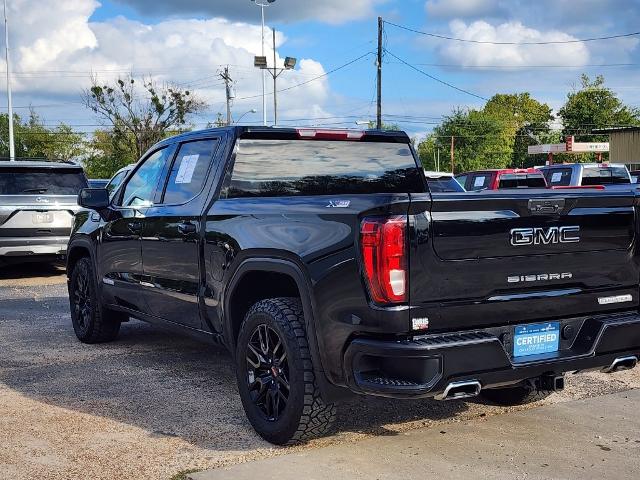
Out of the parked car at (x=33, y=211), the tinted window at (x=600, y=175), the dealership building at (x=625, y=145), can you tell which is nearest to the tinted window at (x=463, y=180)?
the tinted window at (x=600, y=175)

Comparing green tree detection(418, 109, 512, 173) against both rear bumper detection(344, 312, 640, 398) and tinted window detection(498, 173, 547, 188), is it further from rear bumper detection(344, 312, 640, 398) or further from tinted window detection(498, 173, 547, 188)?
rear bumper detection(344, 312, 640, 398)

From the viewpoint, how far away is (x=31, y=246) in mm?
11680

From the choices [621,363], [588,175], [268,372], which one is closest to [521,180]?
[588,175]

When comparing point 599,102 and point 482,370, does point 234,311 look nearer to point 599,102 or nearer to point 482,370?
point 482,370

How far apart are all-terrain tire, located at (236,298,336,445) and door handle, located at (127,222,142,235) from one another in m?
1.75

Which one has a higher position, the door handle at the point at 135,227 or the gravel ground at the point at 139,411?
the door handle at the point at 135,227

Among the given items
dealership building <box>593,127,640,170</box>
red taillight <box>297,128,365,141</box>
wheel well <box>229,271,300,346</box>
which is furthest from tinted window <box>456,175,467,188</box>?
dealership building <box>593,127,640,170</box>

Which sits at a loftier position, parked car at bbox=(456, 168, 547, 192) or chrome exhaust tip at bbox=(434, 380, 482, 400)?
parked car at bbox=(456, 168, 547, 192)

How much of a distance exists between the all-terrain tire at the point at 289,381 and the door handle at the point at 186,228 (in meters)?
0.91

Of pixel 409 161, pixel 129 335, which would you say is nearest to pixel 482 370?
pixel 409 161

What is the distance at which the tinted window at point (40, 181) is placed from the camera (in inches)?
463

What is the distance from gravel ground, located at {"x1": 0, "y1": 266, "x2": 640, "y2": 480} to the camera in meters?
4.20

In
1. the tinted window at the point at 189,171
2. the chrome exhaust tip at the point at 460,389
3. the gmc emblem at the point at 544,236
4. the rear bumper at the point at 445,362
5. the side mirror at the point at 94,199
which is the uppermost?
the tinted window at the point at 189,171

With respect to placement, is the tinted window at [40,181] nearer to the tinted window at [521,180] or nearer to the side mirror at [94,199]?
the side mirror at [94,199]
